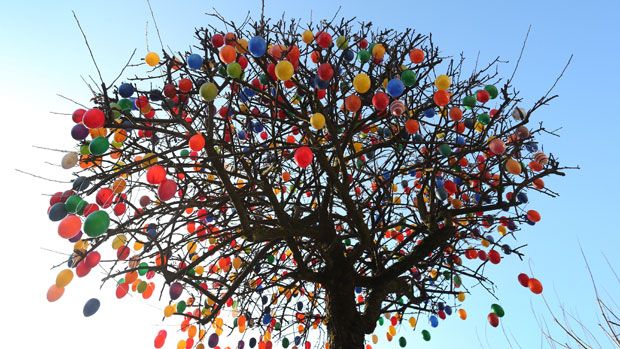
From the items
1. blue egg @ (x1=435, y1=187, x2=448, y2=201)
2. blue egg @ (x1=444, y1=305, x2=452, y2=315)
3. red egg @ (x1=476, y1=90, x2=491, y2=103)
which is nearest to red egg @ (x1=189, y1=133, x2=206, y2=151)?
blue egg @ (x1=435, y1=187, x2=448, y2=201)

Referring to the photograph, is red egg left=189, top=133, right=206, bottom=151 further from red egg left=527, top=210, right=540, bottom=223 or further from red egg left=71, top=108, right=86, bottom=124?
red egg left=527, top=210, right=540, bottom=223

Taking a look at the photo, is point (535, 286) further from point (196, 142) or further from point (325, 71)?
point (196, 142)

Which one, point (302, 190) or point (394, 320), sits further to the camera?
point (394, 320)

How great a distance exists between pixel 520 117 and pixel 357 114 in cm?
161

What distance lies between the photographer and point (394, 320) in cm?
529

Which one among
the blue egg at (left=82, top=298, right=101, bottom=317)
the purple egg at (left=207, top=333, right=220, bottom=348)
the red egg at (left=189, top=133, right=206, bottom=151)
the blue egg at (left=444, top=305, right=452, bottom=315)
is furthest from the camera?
the blue egg at (left=444, top=305, right=452, bottom=315)

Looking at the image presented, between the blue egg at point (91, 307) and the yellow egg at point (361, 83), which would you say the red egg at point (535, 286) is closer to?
the yellow egg at point (361, 83)

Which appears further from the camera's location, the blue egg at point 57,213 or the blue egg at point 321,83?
the blue egg at point 321,83

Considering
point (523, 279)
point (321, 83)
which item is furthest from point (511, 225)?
point (321, 83)

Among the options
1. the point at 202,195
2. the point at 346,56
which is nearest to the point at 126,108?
the point at 202,195

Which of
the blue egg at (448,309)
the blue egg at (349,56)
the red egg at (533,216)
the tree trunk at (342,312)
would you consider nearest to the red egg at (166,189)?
the tree trunk at (342,312)

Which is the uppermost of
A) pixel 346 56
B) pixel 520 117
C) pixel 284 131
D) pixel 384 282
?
pixel 346 56

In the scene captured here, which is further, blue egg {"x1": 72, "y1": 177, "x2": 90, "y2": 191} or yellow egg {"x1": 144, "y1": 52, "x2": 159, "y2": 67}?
yellow egg {"x1": 144, "y1": 52, "x2": 159, "y2": 67}

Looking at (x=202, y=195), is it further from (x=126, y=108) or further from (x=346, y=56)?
(x=346, y=56)
